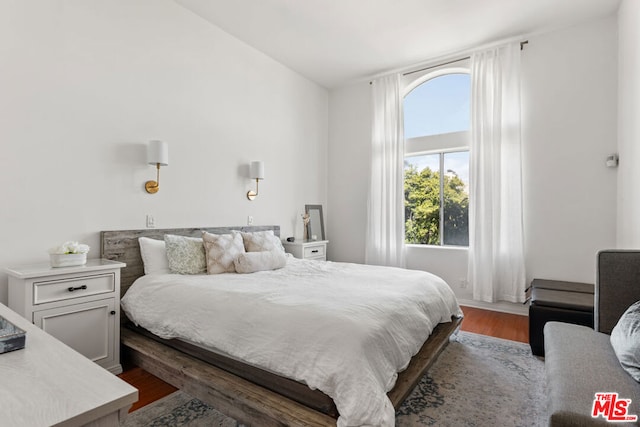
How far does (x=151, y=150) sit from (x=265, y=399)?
2.27 metres

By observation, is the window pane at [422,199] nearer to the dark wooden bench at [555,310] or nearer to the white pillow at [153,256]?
the dark wooden bench at [555,310]

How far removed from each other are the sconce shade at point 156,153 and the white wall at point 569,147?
398 centimetres

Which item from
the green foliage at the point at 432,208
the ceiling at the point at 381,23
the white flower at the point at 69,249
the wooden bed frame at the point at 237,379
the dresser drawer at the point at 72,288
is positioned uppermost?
the ceiling at the point at 381,23

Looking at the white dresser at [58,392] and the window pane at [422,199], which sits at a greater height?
the window pane at [422,199]

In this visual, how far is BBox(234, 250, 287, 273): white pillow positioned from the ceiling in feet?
8.18

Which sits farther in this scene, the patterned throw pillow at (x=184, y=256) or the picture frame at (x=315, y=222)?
the picture frame at (x=315, y=222)

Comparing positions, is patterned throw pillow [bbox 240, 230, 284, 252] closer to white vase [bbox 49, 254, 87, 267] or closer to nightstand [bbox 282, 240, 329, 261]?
nightstand [bbox 282, 240, 329, 261]

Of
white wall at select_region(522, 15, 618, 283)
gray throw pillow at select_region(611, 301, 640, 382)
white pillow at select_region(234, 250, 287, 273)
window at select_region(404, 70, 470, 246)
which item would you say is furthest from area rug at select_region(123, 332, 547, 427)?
window at select_region(404, 70, 470, 246)

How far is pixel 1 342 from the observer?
3.07 ft

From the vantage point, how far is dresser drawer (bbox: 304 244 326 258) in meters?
4.40

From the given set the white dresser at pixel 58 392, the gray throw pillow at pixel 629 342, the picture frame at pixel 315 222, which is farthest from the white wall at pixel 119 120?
the gray throw pillow at pixel 629 342

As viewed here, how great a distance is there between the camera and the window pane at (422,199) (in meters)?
4.57

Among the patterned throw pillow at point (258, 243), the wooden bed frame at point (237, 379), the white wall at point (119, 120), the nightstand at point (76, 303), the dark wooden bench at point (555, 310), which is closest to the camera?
the wooden bed frame at point (237, 379)

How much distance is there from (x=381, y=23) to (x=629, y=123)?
2.55 m
